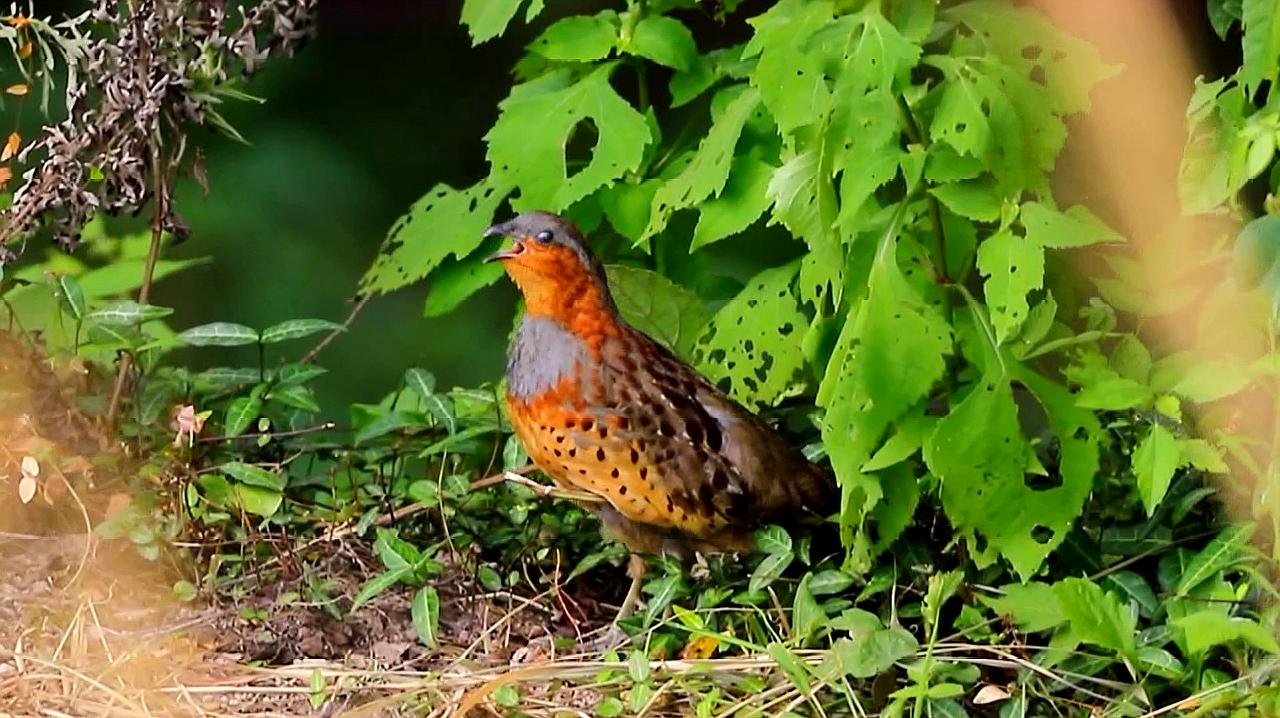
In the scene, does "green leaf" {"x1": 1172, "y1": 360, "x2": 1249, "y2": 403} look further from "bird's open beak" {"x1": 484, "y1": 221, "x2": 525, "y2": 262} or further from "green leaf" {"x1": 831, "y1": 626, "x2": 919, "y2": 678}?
"bird's open beak" {"x1": 484, "y1": 221, "x2": 525, "y2": 262}

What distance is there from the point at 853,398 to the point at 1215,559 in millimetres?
690

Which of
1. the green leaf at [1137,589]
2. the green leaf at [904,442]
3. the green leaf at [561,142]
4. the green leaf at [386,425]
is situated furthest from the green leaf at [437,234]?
the green leaf at [1137,589]

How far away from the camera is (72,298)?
3840 millimetres

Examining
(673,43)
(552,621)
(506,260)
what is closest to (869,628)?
Answer: (552,621)

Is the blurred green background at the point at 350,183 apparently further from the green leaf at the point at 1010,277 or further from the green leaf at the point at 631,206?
the green leaf at the point at 1010,277

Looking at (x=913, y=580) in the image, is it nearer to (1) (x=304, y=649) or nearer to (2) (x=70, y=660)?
(1) (x=304, y=649)

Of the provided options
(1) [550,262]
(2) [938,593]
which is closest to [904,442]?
(2) [938,593]

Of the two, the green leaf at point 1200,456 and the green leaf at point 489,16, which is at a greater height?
the green leaf at point 489,16

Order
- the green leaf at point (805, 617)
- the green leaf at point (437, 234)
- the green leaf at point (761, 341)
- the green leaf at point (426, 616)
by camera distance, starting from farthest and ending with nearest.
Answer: the green leaf at point (437, 234) → the green leaf at point (761, 341) → the green leaf at point (426, 616) → the green leaf at point (805, 617)

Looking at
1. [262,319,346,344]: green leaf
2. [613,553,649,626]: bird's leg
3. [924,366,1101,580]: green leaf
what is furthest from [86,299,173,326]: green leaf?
[924,366,1101,580]: green leaf

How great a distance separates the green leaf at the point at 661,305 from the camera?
394 centimetres

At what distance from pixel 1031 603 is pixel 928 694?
241 mm

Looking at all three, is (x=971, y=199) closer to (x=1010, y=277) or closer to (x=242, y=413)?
(x=1010, y=277)

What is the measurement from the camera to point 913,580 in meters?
3.43
